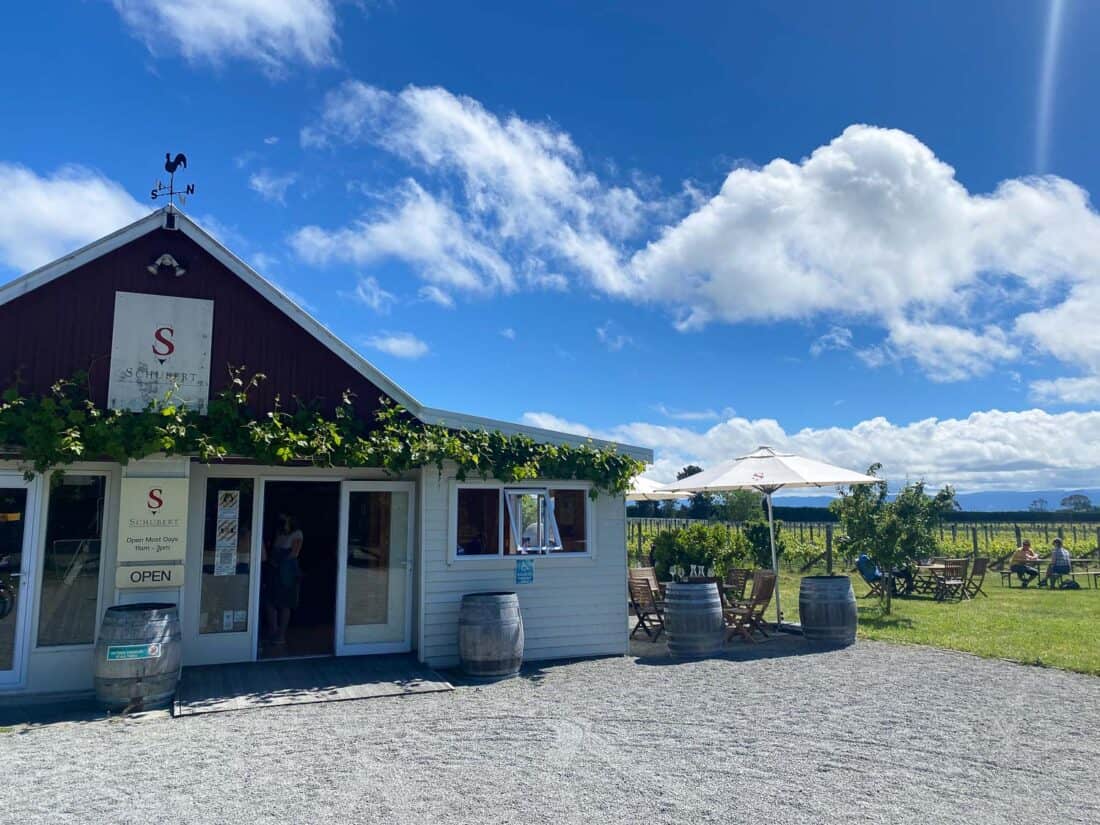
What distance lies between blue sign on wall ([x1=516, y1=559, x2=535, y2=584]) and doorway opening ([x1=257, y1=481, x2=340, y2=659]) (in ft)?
6.83

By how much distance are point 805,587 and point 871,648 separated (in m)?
1.04

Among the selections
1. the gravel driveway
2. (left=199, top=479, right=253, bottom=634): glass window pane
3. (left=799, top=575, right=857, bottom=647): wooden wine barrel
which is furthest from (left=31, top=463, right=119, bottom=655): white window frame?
(left=799, top=575, right=857, bottom=647): wooden wine barrel

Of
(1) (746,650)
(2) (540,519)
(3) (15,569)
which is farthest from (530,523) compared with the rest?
(3) (15,569)

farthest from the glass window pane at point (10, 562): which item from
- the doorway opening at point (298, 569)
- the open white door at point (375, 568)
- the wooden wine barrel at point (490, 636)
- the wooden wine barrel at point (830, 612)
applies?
the wooden wine barrel at point (830, 612)

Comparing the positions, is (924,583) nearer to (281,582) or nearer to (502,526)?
(502,526)

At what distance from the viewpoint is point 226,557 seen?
8.40 m

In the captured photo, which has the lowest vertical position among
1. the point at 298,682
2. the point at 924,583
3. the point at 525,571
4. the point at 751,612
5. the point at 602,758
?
the point at 602,758

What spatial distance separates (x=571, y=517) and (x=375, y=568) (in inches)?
92.3

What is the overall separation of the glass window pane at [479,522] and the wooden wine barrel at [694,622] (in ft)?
7.57

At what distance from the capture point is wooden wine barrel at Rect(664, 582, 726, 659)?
9.30 meters

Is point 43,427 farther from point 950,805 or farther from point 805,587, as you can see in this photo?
point 805,587

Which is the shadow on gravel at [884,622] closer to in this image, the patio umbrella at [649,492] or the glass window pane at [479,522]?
the patio umbrella at [649,492]

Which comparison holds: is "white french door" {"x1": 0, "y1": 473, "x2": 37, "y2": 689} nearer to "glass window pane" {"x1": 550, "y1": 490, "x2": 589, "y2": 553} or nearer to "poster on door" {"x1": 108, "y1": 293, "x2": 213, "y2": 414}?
"poster on door" {"x1": 108, "y1": 293, "x2": 213, "y2": 414}

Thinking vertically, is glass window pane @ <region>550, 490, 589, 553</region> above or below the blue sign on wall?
above
